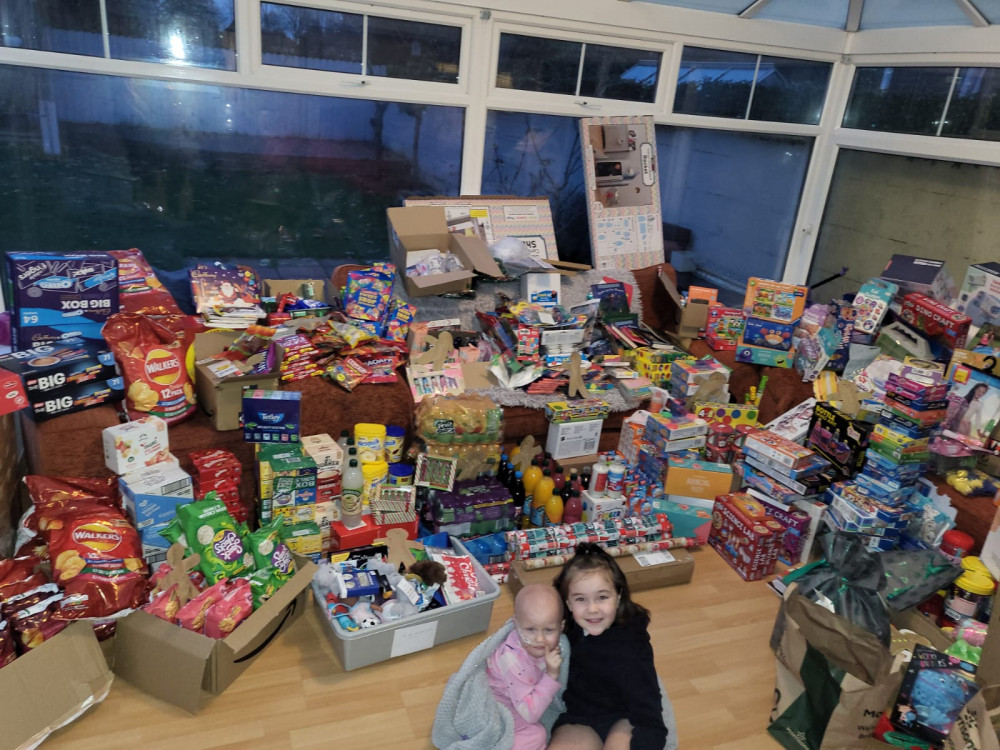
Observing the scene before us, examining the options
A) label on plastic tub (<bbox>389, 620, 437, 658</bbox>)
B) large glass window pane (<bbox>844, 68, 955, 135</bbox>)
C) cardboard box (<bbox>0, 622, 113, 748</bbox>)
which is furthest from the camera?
large glass window pane (<bbox>844, 68, 955, 135</bbox>)

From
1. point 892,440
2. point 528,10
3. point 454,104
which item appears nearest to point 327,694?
point 892,440

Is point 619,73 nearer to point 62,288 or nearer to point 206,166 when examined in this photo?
point 206,166

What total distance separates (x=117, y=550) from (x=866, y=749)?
257 cm

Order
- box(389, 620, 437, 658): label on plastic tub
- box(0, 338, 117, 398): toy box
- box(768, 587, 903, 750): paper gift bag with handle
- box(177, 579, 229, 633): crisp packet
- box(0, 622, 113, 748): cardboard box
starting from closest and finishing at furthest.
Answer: box(0, 622, 113, 748): cardboard box
box(768, 587, 903, 750): paper gift bag with handle
box(177, 579, 229, 633): crisp packet
box(389, 620, 437, 658): label on plastic tub
box(0, 338, 117, 398): toy box

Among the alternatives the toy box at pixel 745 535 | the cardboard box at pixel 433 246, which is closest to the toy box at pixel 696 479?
the toy box at pixel 745 535

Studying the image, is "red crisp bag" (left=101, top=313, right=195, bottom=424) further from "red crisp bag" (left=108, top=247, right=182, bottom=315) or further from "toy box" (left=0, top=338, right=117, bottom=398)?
"red crisp bag" (left=108, top=247, right=182, bottom=315)

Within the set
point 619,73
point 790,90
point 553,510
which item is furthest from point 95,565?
point 790,90

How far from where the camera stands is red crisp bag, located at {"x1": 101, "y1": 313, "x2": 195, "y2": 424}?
2.93 meters

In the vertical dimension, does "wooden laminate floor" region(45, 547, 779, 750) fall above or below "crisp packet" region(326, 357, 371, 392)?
below

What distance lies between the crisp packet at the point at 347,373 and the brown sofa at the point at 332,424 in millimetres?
36

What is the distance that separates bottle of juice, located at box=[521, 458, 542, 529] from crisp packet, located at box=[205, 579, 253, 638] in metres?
1.31

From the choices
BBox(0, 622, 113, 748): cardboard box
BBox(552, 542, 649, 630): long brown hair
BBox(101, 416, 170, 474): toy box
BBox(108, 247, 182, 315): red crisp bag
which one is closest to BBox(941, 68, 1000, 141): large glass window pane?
BBox(552, 542, 649, 630): long brown hair

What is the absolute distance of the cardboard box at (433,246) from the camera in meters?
3.84

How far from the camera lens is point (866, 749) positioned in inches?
91.0
